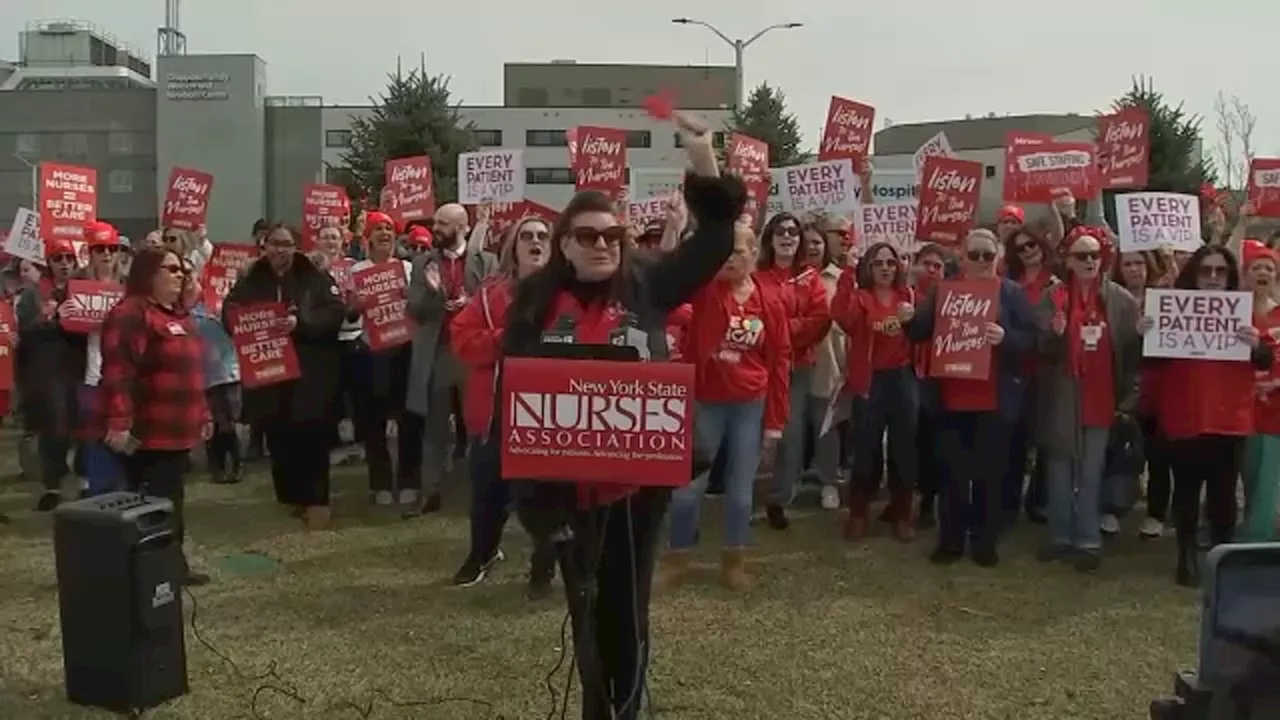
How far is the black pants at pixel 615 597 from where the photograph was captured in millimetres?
4246

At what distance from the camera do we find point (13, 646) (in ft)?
20.1

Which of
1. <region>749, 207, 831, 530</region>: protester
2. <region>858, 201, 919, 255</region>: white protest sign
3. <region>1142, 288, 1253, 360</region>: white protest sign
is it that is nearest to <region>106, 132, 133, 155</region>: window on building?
<region>858, 201, 919, 255</region>: white protest sign

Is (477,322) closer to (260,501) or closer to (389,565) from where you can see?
(389,565)

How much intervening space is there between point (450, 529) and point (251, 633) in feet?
7.81

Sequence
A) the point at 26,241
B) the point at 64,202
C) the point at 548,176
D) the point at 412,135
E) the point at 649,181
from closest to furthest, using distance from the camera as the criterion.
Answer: the point at 26,241, the point at 64,202, the point at 649,181, the point at 412,135, the point at 548,176

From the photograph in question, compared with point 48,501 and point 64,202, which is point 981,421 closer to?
point 48,501

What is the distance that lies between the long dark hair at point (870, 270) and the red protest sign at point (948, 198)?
196cm

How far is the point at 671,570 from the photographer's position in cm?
711

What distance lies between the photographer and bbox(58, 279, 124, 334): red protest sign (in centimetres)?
888

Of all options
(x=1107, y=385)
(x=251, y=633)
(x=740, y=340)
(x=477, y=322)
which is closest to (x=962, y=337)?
(x=1107, y=385)

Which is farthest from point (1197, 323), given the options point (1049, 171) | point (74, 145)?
point (74, 145)

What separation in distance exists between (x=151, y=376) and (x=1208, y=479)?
593cm

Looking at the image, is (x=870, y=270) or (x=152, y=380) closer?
(x=152, y=380)

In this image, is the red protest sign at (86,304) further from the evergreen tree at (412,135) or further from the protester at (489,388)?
the evergreen tree at (412,135)
